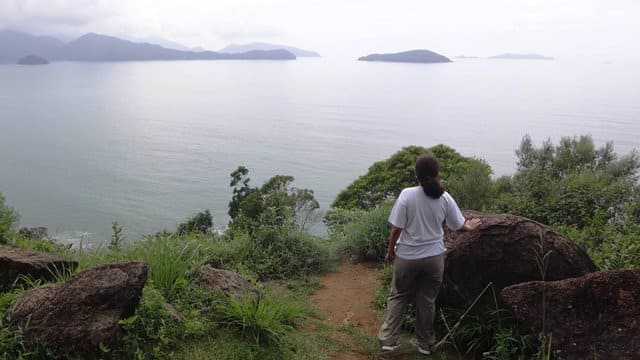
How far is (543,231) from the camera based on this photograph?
5.76 metres

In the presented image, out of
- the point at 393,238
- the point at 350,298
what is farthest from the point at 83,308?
the point at 350,298

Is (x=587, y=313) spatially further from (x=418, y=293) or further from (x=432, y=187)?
(x=432, y=187)

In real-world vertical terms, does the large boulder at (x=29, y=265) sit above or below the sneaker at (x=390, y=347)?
above

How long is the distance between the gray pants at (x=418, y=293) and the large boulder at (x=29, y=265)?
357cm

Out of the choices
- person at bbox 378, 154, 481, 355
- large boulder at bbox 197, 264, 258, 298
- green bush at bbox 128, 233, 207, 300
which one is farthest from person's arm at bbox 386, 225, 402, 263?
green bush at bbox 128, 233, 207, 300

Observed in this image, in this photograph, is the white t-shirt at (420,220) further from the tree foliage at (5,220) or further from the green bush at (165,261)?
the tree foliage at (5,220)

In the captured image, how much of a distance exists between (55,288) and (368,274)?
5.15m

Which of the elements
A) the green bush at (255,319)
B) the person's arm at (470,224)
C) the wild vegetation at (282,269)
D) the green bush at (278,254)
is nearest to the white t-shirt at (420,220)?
the person's arm at (470,224)

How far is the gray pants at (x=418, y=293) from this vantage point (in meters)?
5.22

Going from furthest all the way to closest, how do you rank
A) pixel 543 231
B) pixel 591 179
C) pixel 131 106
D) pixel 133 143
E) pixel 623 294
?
pixel 131 106
pixel 133 143
pixel 591 179
pixel 543 231
pixel 623 294

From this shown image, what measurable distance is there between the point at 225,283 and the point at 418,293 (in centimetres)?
213

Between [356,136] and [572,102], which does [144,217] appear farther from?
[572,102]

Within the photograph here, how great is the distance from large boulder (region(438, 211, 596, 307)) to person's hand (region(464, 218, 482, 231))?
7 cm

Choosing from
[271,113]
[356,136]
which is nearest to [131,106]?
[271,113]
